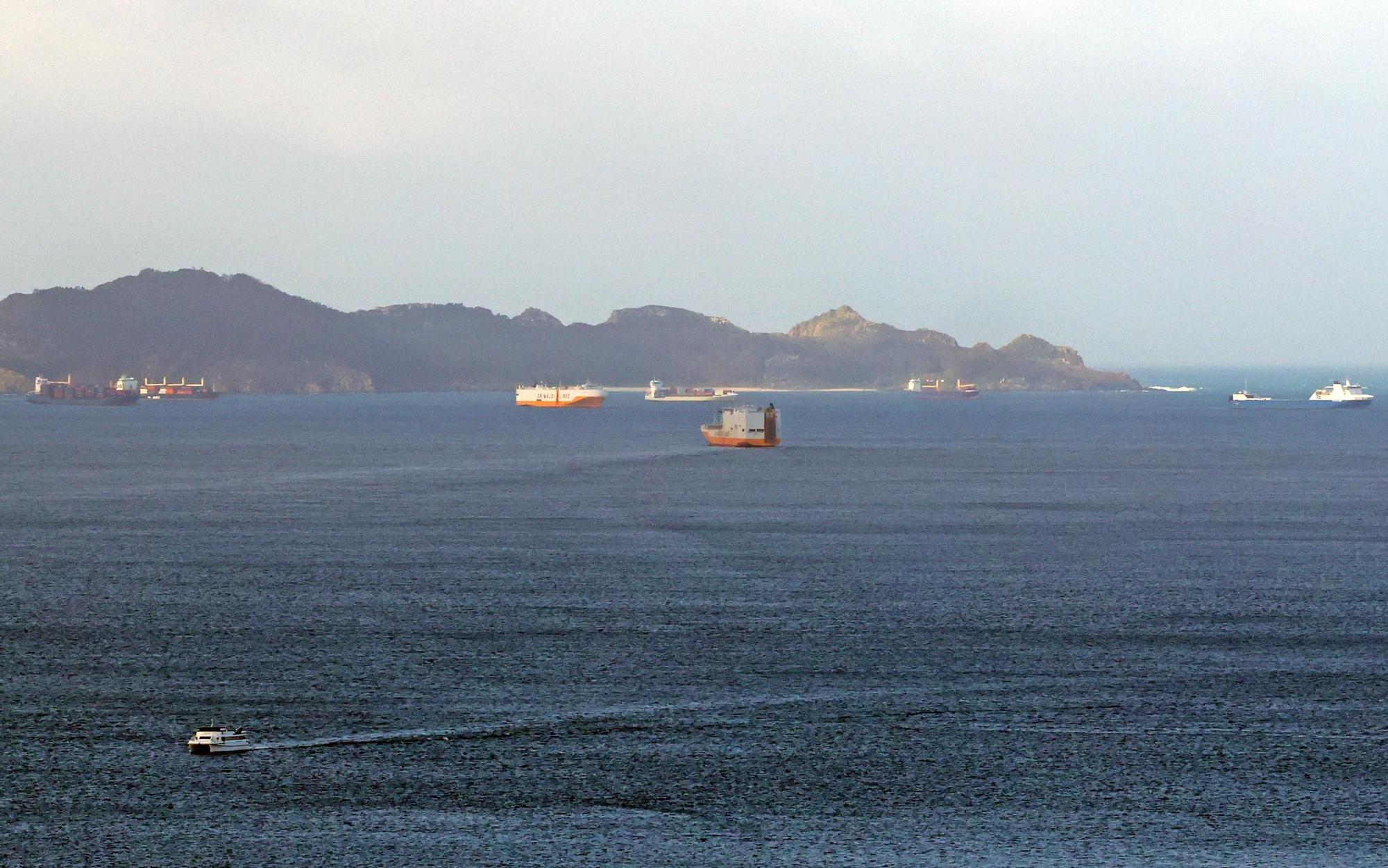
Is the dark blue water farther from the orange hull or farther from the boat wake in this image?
the orange hull

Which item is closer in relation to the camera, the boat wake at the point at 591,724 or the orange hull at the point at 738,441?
the boat wake at the point at 591,724

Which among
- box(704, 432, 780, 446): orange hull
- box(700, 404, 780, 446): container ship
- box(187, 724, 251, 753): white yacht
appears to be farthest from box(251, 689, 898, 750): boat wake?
box(704, 432, 780, 446): orange hull

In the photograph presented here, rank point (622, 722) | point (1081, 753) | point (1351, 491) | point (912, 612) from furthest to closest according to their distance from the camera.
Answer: point (1351, 491) → point (912, 612) → point (622, 722) → point (1081, 753)

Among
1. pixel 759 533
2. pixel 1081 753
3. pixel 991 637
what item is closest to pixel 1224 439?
pixel 759 533

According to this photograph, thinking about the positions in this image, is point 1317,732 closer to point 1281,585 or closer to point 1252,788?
point 1252,788

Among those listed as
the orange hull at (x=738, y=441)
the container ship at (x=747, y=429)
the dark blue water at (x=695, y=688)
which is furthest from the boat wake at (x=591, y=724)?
the orange hull at (x=738, y=441)

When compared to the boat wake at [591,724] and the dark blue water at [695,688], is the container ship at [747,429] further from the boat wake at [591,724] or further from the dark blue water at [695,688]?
the boat wake at [591,724]

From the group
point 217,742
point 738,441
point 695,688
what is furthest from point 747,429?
point 217,742
